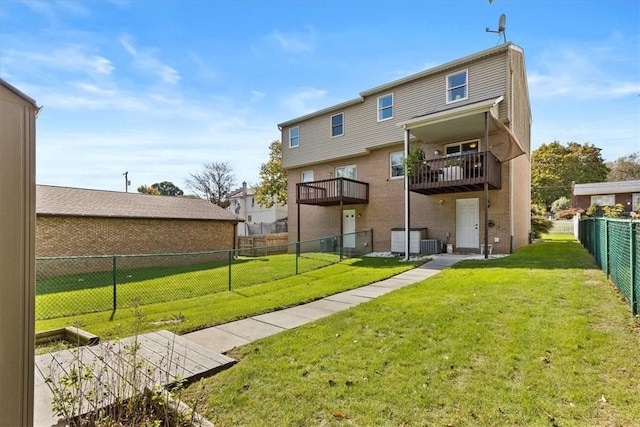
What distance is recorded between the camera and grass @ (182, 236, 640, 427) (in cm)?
269

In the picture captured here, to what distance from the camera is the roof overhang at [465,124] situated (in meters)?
11.5

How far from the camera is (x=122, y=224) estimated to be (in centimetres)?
1474

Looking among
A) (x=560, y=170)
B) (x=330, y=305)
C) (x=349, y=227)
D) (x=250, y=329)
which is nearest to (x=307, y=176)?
(x=349, y=227)

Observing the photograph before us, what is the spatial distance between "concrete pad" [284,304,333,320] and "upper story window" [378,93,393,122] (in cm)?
1245

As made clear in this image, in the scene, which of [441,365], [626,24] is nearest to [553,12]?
[626,24]

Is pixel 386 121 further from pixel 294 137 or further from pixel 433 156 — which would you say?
pixel 294 137

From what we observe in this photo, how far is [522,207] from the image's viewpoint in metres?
15.6

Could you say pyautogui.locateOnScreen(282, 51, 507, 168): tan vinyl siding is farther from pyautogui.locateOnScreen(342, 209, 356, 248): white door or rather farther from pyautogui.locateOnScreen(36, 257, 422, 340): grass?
pyautogui.locateOnScreen(36, 257, 422, 340): grass


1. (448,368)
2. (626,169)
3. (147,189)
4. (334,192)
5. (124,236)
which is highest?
(626,169)

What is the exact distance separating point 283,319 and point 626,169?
62.6 meters

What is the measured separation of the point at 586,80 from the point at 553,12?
10.6 m

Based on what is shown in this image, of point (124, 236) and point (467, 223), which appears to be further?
point (124, 236)

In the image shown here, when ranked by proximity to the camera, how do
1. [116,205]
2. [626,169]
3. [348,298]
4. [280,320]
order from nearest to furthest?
[280,320] → [348,298] → [116,205] → [626,169]

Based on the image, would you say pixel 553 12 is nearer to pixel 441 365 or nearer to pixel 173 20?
pixel 441 365
